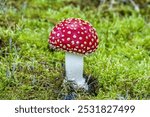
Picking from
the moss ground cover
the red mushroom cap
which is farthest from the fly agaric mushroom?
the moss ground cover

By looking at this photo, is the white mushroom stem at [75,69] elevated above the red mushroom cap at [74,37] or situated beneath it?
situated beneath

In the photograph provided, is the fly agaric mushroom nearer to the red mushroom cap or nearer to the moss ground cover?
the red mushroom cap

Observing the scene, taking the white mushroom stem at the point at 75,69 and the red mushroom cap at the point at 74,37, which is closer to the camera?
the red mushroom cap at the point at 74,37

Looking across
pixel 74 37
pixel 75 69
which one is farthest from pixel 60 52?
pixel 74 37

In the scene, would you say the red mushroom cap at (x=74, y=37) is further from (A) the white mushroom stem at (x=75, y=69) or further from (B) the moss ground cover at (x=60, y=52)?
(B) the moss ground cover at (x=60, y=52)

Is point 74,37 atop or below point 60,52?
atop

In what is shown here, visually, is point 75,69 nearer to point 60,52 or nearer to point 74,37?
point 74,37

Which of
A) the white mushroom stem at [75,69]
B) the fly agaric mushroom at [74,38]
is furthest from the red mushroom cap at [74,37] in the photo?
the white mushroom stem at [75,69]

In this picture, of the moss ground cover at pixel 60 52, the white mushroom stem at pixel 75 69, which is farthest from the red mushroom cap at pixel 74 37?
the moss ground cover at pixel 60 52
